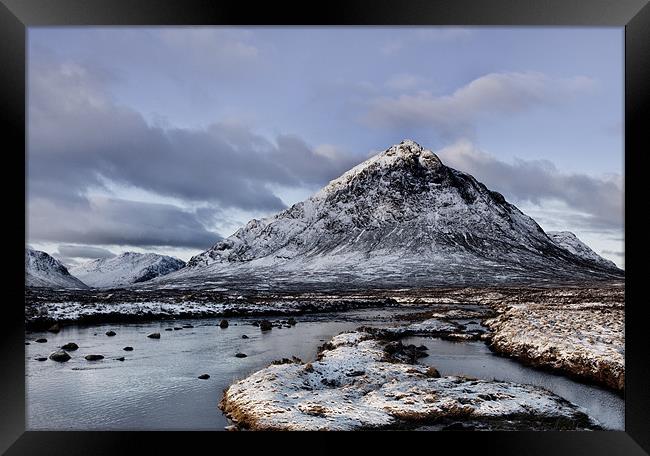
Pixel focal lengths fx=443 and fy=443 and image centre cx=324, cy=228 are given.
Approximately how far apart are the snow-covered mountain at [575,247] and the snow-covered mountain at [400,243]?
4203mm

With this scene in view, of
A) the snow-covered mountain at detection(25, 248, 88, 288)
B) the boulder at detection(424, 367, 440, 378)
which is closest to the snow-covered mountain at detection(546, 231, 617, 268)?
the boulder at detection(424, 367, 440, 378)

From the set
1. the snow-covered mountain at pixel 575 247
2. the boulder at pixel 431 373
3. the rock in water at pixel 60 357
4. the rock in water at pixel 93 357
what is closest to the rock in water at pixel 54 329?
the rock in water at pixel 60 357

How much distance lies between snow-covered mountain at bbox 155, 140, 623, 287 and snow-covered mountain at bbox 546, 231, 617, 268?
4203 mm

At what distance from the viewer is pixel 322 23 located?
25.6 feet

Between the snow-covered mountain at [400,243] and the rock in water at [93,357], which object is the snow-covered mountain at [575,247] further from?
the rock in water at [93,357]

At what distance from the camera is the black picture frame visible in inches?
290

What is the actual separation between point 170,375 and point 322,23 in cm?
1229

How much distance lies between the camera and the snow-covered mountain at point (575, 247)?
150m
